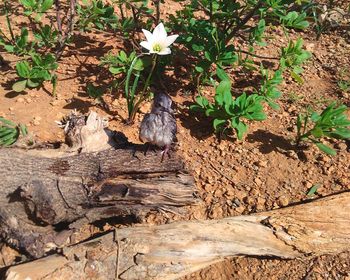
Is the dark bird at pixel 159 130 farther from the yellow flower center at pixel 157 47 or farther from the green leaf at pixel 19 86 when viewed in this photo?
the green leaf at pixel 19 86

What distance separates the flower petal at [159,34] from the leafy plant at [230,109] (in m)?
0.52

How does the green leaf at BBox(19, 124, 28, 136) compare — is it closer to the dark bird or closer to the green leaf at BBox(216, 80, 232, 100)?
the dark bird

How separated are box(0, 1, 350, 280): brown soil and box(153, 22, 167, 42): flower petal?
26.2 inches

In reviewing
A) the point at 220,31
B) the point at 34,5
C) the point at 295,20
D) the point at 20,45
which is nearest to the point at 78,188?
the point at 20,45

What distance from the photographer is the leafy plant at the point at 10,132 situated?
248 cm

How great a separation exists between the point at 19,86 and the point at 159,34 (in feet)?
3.59

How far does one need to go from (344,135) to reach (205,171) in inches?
32.6

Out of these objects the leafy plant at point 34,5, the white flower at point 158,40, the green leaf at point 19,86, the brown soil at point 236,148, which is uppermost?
the leafy plant at point 34,5

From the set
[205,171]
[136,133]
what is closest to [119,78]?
[136,133]

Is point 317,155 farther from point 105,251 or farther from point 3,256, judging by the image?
point 3,256

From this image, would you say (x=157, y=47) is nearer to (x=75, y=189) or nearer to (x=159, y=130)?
(x=159, y=130)

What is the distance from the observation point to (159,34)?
7.76 ft

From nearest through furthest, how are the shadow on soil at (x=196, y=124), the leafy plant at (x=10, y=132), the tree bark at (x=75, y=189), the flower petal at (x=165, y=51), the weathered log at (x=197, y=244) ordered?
the weathered log at (x=197, y=244) → the tree bark at (x=75, y=189) → the flower petal at (x=165, y=51) → the leafy plant at (x=10, y=132) → the shadow on soil at (x=196, y=124)

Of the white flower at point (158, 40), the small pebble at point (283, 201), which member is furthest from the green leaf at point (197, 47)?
the small pebble at point (283, 201)
